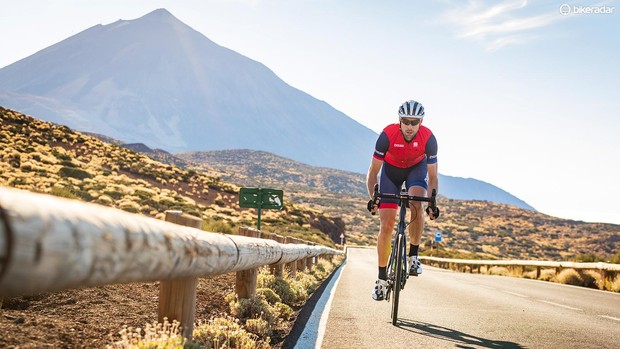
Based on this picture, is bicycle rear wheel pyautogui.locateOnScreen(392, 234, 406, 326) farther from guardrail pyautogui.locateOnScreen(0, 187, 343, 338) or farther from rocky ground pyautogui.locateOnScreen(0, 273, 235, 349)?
guardrail pyautogui.locateOnScreen(0, 187, 343, 338)

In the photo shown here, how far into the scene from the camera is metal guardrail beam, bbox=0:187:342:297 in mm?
1739

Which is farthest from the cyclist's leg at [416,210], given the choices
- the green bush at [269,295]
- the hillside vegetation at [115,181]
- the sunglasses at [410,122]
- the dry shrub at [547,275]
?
the hillside vegetation at [115,181]

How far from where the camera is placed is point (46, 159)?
43.1m

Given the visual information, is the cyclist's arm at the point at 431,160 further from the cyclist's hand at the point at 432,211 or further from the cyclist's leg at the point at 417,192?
the cyclist's hand at the point at 432,211

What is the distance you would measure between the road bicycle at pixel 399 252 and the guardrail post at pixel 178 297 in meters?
3.93

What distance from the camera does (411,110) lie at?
787 cm

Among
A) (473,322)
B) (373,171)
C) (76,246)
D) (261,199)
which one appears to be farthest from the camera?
(261,199)

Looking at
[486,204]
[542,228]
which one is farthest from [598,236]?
[486,204]

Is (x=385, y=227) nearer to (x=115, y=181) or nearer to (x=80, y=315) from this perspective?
(x=80, y=315)

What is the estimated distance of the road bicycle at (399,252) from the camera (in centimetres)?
756

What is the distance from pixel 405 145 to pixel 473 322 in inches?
102

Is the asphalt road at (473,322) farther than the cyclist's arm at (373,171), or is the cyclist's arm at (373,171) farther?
the cyclist's arm at (373,171)

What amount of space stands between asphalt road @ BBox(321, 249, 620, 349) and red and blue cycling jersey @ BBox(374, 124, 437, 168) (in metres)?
2.28

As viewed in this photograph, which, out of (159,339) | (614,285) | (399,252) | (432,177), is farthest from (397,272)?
(614,285)
